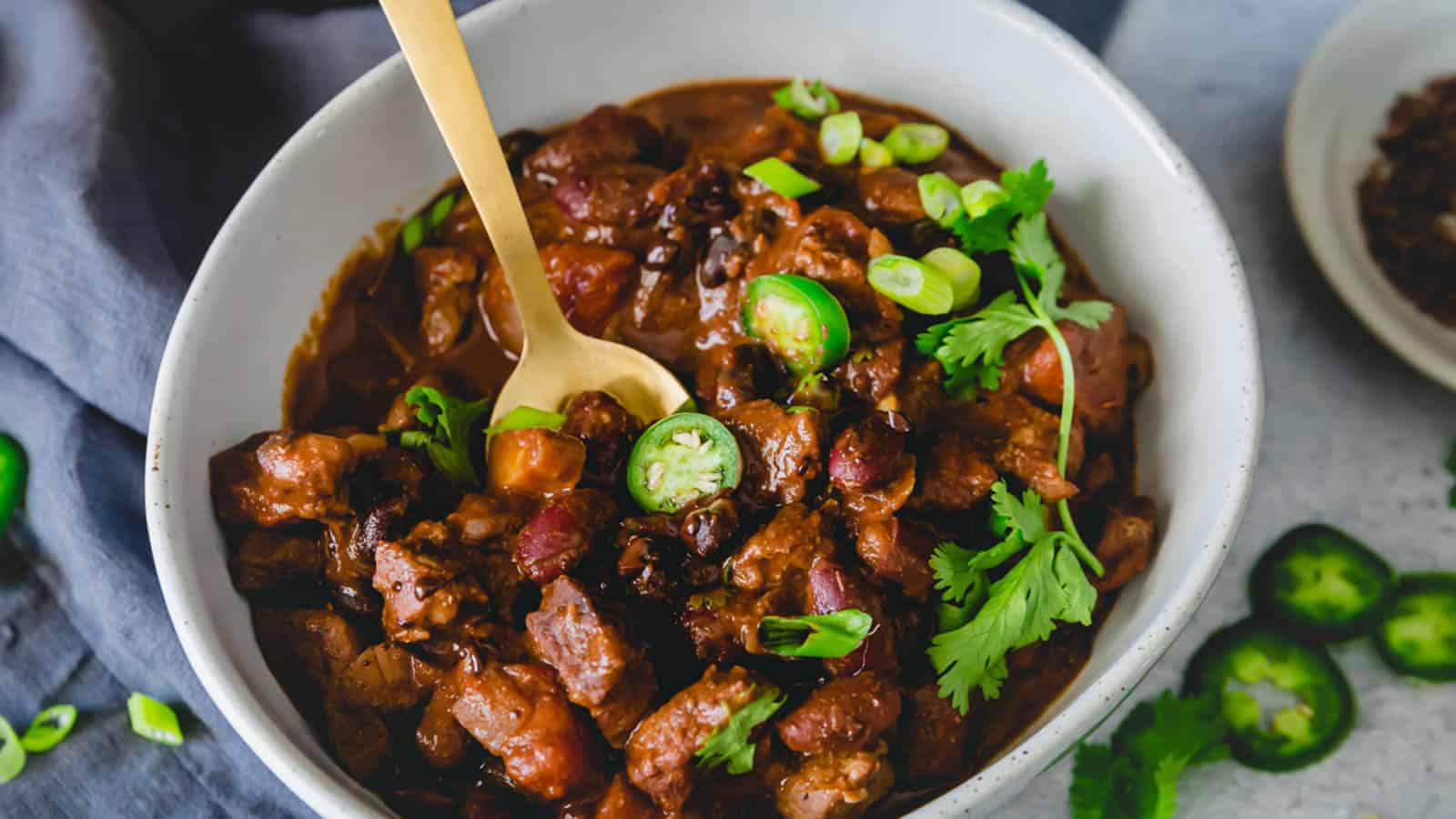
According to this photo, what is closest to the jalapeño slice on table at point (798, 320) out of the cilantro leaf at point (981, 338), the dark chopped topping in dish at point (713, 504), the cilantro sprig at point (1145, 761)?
the dark chopped topping in dish at point (713, 504)

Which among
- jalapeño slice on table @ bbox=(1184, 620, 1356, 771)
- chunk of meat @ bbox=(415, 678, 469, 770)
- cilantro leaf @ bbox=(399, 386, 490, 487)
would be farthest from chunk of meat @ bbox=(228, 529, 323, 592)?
jalapeño slice on table @ bbox=(1184, 620, 1356, 771)

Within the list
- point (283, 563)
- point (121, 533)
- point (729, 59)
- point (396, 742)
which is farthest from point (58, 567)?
point (729, 59)

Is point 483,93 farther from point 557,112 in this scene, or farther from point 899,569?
point 899,569

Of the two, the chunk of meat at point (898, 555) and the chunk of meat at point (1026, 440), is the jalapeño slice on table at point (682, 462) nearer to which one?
the chunk of meat at point (898, 555)

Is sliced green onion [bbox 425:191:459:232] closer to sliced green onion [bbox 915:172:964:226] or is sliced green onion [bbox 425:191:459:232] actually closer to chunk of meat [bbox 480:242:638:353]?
chunk of meat [bbox 480:242:638:353]

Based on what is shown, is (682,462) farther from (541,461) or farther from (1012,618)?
(1012,618)

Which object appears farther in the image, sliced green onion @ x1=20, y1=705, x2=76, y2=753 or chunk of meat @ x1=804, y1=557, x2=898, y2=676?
sliced green onion @ x1=20, y1=705, x2=76, y2=753

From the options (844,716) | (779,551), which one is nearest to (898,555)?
(779,551)
